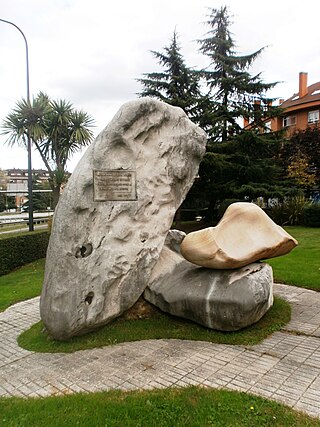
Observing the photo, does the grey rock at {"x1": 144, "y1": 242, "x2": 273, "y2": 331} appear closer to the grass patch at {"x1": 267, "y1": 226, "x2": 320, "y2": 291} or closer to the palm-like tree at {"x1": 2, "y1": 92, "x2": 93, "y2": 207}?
the grass patch at {"x1": 267, "y1": 226, "x2": 320, "y2": 291}

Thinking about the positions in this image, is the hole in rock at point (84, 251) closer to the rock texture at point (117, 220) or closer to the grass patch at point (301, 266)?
the rock texture at point (117, 220)

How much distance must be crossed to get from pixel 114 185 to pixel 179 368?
2.81 m

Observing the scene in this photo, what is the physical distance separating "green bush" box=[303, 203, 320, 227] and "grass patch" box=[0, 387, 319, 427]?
17.8 metres

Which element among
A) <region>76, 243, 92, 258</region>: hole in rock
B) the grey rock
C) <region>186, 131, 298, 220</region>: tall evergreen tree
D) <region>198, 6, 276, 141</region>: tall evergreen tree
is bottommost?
the grey rock

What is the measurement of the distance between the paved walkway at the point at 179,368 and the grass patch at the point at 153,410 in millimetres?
213

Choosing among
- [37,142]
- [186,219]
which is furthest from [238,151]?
[37,142]

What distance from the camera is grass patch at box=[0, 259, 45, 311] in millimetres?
8504

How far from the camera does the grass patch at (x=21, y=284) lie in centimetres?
850

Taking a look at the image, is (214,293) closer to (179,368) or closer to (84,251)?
(179,368)

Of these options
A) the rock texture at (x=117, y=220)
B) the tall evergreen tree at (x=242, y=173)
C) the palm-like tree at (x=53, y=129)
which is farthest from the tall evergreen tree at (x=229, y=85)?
Answer: the rock texture at (x=117, y=220)

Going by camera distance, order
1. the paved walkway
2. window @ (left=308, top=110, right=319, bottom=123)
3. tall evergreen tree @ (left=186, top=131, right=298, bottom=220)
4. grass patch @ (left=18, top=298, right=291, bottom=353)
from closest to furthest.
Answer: the paved walkway → grass patch @ (left=18, top=298, right=291, bottom=353) → tall evergreen tree @ (left=186, top=131, right=298, bottom=220) → window @ (left=308, top=110, right=319, bottom=123)

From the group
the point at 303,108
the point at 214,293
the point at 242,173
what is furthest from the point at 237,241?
the point at 303,108

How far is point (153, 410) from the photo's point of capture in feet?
11.3

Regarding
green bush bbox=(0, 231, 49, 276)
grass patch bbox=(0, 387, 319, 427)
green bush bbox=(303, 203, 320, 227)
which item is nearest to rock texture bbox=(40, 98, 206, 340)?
grass patch bbox=(0, 387, 319, 427)
